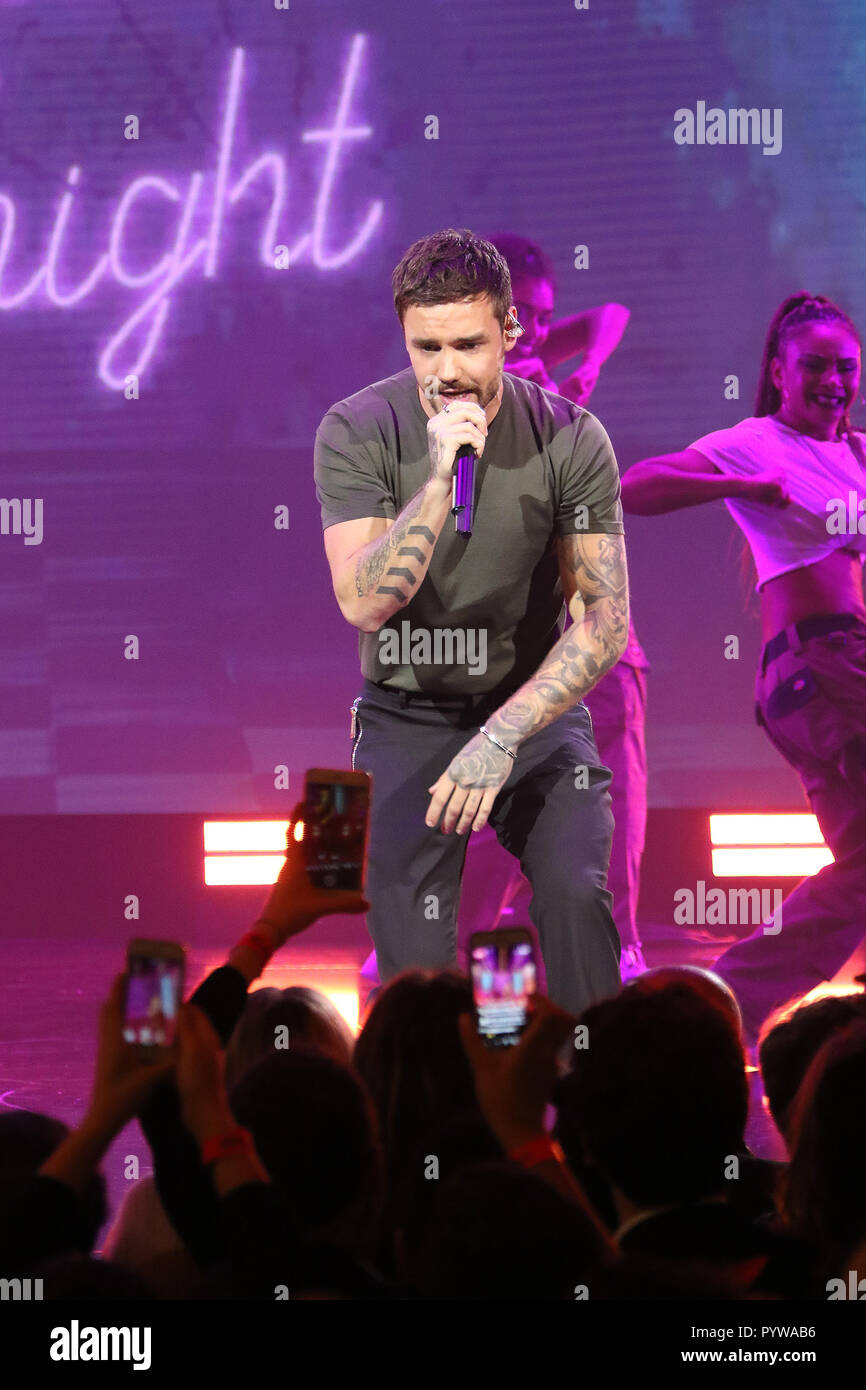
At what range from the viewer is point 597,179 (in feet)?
19.0

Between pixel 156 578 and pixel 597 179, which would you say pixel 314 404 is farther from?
pixel 597 179

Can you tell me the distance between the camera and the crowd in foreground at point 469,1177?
52.5 inches

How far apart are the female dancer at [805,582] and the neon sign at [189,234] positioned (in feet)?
6.47

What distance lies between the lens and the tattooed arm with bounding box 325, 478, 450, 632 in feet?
8.36

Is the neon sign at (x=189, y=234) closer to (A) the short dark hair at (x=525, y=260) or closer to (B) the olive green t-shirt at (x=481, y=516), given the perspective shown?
(A) the short dark hair at (x=525, y=260)

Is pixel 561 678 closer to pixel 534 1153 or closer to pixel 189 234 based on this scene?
pixel 534 1153

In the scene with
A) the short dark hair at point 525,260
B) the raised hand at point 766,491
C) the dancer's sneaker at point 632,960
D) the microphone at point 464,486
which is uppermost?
the short dark hair at point 525,260

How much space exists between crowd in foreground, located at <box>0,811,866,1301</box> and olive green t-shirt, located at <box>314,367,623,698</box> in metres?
1.04

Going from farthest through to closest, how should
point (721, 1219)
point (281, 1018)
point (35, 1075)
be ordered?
point (35, 1075) < point (281, 1018) < point (721, 1219)

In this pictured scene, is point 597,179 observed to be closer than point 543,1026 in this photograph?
No

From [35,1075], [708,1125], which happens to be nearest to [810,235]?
[35,1075]

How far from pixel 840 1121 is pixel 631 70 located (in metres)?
4.99

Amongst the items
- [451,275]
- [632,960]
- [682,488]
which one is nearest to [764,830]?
[632,960]

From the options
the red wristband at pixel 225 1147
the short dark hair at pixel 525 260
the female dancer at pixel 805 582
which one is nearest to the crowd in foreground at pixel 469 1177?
the red wristband at pixel 225 1147
